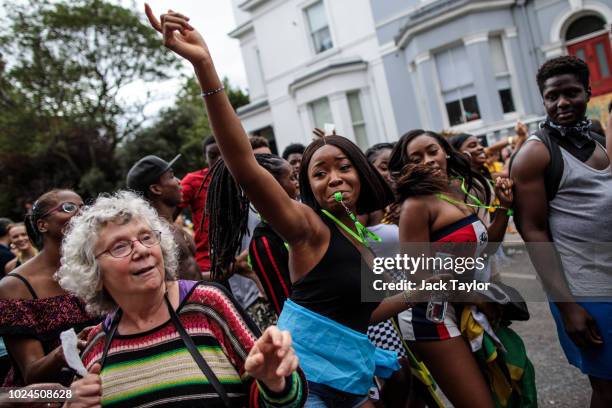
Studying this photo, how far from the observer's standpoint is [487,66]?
1365 cm

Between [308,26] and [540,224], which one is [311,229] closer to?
[540,224]

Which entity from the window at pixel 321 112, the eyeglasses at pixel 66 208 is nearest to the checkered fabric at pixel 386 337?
the eyeglasses at pixel 66 208

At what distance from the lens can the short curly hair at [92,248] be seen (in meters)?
2.04

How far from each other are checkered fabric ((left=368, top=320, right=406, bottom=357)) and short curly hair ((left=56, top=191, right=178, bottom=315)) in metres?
1.48

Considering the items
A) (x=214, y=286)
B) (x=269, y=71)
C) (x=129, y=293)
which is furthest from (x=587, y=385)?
(x=269, y=71)

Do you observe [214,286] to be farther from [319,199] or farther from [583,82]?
[583,82]

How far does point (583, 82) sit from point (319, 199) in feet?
5.59

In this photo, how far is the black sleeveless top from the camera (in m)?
2.16

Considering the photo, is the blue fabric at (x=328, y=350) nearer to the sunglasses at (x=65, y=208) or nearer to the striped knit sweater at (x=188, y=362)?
the striped knit sweater at (x=188, y=362)

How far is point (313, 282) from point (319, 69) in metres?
15.2

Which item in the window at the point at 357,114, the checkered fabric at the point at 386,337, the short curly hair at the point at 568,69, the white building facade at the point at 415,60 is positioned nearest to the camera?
the short curly hair at the point at 568,69

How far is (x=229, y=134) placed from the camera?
1.97 meters

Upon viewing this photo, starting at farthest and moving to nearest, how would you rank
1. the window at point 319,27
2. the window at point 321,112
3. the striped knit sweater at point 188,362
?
the window at point 319,27 < the window at point 321,112 < the striped knit sweater at point 188,362

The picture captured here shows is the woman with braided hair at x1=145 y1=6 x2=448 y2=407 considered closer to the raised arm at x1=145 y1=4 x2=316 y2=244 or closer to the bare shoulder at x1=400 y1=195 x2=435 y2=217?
the raised arm at x1=145 y1=4 x2=316 y2=244
